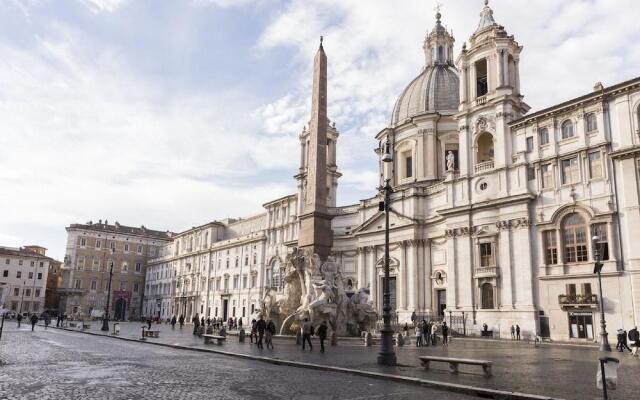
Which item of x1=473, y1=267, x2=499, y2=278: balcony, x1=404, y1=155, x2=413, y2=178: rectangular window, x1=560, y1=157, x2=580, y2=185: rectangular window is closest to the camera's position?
x1=560, y1=157, x2=580, y2=185: rectangular window

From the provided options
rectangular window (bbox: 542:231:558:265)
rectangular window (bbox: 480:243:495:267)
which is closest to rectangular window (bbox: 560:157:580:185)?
rectangular window (bbox: 542:231:558:265)

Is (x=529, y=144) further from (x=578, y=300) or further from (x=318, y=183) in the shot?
(x=318, y=183)

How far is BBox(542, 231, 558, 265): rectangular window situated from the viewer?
117 feet

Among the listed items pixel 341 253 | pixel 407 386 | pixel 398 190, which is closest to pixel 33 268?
pixel 341 253

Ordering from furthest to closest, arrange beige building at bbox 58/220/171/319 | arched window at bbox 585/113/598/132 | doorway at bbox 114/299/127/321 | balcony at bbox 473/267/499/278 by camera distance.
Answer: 1. doorway at bbox 114/299/127/321
2. beige building at bbox 58/220/171/319
3. balcony at bbox 473/267/499/278
4. arched window at bbox 585/113/598/132

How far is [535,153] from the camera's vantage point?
37.7 m

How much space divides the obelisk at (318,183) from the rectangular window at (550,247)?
17382 millimetres

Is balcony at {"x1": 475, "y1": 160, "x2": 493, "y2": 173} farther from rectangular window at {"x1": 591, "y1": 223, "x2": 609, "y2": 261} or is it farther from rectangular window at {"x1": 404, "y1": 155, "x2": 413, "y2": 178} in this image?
rectangular window at {"x1": 404, "y1": 155, "x2": 413, "y2": 178}

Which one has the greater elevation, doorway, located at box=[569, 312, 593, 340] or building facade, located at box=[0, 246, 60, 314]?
building facade, located at box=[0, 246, 60, 314]

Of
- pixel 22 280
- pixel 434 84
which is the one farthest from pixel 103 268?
pixel 434 84

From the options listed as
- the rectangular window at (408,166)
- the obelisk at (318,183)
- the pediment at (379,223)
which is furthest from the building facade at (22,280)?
the obelisk at (318,183)

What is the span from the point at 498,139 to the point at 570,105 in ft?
20.0

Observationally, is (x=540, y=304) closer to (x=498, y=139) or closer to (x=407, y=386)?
(x=498, y=139)

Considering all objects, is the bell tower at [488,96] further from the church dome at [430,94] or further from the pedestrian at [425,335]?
the pedestrian at [425,335]
